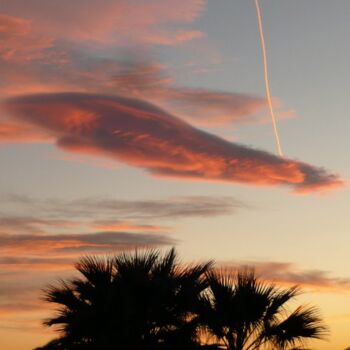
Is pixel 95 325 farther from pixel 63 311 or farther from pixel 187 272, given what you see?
pixel 187 272

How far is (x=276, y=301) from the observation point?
85.9 feet

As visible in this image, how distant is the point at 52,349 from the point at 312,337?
27.2ft

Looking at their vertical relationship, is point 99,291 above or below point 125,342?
Answer: above

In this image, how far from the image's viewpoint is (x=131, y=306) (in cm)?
2409

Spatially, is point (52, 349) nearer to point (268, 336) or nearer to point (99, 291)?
point (99, 291)

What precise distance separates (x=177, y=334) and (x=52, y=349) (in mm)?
4200

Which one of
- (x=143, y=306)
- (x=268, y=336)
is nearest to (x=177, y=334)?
(x=143, y=306)

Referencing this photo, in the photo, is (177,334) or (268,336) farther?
(268,336)

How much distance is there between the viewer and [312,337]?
25797mm

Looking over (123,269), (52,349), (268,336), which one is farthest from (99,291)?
(268,336)

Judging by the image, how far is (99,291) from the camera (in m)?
24.9

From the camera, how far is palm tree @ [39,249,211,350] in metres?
23.9

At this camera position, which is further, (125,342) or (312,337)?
(312,337)

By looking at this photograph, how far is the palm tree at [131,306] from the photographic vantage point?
23.9m
